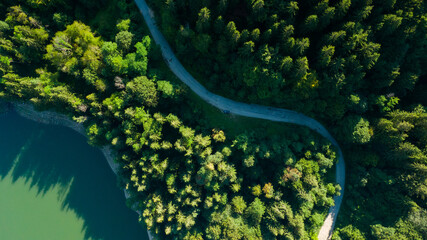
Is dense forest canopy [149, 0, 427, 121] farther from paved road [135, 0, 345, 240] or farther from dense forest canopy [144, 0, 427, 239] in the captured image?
paved road [135, 0, 345, 240]

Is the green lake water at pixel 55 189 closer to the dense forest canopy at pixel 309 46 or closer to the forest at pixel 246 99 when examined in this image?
the forest at pixel 246 99

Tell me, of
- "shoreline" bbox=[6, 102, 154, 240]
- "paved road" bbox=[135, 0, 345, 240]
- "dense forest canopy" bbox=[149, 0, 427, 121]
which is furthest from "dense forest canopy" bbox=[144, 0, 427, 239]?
"shoreline" bbox=[6, 102, 154, 240]

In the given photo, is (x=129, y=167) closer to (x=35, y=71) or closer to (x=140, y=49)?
(x=140, y=49)


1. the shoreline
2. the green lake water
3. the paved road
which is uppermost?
the paved road

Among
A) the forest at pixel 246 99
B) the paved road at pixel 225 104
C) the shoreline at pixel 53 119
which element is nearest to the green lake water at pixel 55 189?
the shoreline at pixel 53 119

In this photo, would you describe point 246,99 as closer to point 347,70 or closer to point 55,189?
point 347,70

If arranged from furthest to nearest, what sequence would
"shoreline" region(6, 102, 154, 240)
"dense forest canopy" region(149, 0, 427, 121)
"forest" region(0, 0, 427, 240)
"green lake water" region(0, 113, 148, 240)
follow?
"shoreline" region(6, 102, 154, 240), "green lake water" region(0, 113, 148, 240), "forest" region(0, 0, 427, 240), "dense forest canopy" region(149, 0, 427, 121)
